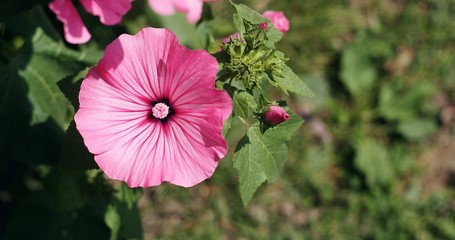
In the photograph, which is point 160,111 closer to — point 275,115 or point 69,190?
point 275,115

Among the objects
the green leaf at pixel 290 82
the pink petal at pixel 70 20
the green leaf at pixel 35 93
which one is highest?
the green leaf at pixel 290 82

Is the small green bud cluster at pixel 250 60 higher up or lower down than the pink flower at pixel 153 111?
higher up

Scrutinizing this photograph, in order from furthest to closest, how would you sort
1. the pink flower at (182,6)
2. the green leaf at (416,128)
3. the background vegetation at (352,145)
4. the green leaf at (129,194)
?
the green leaf at (416,128) < the background vegetation at (352,145) < the pink flower at (182,6) < the green leaf at (129,194)

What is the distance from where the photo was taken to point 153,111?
1557 mm

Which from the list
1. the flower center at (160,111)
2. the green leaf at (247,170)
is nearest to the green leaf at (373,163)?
the green leaf at (247,170)

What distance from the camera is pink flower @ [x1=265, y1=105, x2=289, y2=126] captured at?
149 centimetres

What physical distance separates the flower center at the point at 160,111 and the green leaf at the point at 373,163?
2077 mm

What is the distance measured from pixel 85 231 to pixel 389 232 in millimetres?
1729

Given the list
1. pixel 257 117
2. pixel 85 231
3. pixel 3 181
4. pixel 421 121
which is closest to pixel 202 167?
pixel 257 117

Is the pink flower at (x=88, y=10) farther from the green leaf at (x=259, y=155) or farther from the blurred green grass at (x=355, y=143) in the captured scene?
the blurred green grass at (x=355, y=143)

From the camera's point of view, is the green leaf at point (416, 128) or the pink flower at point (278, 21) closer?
the pink flower at point (278, 21)

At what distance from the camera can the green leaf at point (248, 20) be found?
1.56 meters

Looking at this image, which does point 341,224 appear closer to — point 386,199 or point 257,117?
point 386,199

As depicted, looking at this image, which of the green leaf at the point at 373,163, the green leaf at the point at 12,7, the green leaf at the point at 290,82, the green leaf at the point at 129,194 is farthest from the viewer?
the green leaf at the point at 373,163
